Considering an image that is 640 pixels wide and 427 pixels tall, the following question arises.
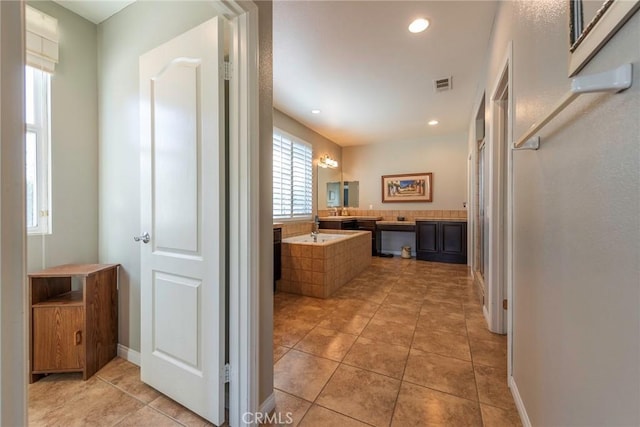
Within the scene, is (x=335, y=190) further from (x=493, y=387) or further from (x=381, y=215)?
(x=493, y=387)

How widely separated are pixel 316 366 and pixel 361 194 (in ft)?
16.3

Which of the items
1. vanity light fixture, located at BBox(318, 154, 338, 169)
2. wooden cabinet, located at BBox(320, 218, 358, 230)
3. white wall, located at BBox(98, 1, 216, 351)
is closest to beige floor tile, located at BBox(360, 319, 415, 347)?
white wall, located at BBox(98, 1, 216, 351)

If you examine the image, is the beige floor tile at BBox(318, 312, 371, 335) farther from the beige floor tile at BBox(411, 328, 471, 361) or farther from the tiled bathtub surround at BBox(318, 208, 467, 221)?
the tiled bathtub surround at BBox(318, 208, 467, 221)

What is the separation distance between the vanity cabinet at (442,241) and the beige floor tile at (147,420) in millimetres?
4884

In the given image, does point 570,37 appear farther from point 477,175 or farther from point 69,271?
point 477,175

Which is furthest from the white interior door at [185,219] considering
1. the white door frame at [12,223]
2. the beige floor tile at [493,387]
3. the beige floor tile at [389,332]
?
the beige floor tile at [493,387]

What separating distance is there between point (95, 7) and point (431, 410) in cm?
345

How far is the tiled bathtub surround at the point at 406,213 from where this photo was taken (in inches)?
215

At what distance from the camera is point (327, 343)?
2068 millimetres

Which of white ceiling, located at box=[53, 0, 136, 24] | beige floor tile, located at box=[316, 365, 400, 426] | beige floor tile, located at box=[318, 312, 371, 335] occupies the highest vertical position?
white ceiling, located at box=[53, 0, 136, 24]

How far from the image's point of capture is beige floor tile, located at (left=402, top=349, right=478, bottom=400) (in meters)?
1.53

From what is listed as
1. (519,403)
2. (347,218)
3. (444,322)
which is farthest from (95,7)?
(347,218)

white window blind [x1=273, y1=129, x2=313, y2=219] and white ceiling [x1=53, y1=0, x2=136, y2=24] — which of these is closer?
white ceiling [x1=53, y1=0, x2=136, y2=24]

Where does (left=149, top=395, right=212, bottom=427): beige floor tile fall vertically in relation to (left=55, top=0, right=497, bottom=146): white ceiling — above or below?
below
